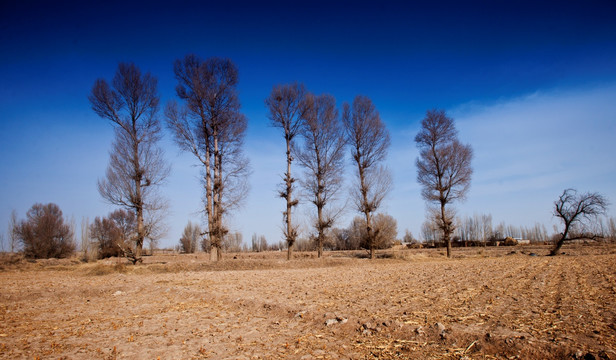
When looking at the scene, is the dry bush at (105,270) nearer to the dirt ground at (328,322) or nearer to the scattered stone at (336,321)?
the dirt ground at (328,322)

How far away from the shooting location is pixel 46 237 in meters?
35.9

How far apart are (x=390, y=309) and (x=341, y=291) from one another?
2.54m

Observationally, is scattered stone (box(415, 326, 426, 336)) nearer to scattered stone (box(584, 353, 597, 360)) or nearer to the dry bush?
scattered stone (box(584, 353, 597, 360))

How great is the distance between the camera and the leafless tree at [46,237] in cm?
3500

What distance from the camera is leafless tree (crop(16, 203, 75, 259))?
3500 cm

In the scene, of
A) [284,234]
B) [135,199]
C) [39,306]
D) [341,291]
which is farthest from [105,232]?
[341,291]

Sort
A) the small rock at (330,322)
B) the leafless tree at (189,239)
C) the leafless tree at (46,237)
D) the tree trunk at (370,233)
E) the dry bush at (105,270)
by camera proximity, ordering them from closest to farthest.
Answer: the small rock at (330,322)
the dry bush at (105,270)
the tree trunk at (370,233)
the leafless tree at (46,237)
the leafless tree at (189,239)

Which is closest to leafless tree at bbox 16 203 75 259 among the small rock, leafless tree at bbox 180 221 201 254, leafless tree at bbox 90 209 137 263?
leafless tree at bbox 90 209 137 263

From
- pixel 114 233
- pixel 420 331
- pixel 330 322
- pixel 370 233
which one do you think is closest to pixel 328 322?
pixel 330 322

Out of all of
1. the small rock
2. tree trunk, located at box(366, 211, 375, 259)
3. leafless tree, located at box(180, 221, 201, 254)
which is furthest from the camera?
leafless tree, located at box(180, 221, 201, 254)

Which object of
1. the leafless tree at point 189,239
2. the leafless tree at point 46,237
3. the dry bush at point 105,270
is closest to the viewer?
the dry bush at point 105,270

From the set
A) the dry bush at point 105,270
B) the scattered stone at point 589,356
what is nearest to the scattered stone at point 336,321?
the scattered stone at point 589,356

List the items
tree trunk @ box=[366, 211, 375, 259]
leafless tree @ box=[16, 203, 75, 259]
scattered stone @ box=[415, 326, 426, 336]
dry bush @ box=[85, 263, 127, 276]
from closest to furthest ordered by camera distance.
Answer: scattered stone @ box=[415, 326, 426, 336]
dry bush @ box=[85, 263, 127, 276]
tree trunk @ box=[366, 211, 375, 259]
leafless tree @ box=[16, 203, 75, 259]

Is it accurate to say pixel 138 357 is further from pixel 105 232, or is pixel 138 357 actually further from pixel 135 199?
pixel 105 232
